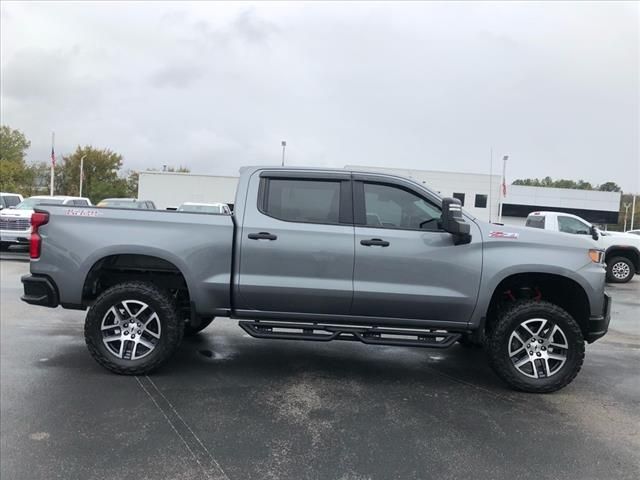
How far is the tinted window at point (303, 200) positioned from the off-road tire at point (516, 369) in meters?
1.84

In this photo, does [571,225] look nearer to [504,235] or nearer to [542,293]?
[542,293]

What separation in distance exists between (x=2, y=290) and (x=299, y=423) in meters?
7.62

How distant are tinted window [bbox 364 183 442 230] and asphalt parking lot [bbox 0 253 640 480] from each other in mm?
1518

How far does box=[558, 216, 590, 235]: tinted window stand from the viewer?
1399 centimetres

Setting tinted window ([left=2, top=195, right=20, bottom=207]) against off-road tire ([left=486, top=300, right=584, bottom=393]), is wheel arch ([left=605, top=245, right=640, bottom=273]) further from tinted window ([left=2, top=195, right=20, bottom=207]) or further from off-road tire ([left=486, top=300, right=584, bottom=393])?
tinted window ([left=2, top=195, right=20, bottom=207])

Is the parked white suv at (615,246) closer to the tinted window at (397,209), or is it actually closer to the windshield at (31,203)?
the tinted window at (397,209)

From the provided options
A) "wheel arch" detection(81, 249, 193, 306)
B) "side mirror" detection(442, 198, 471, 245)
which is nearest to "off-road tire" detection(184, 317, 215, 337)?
"wheel arch" detection(81, 249, 193, 306)

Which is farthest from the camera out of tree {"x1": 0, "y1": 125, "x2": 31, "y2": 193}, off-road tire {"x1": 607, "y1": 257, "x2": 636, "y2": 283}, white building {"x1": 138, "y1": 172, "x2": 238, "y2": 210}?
tree {"x1": 0, "y1": 125, "x2": 31, "y2": 193}

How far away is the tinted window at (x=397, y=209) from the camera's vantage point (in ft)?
15.4

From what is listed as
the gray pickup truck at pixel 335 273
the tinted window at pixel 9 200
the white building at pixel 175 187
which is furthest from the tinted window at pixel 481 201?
the gray pickup truck at pixel 335 273

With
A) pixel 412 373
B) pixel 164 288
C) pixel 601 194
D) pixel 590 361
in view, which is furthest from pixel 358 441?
pixel 601 194

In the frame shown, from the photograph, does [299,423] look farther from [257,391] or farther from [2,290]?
[2,290]

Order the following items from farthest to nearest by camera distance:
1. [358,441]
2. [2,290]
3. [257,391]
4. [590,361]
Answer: [2,290], [590,361], [257,391], [358,441]

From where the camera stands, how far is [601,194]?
187 feet
